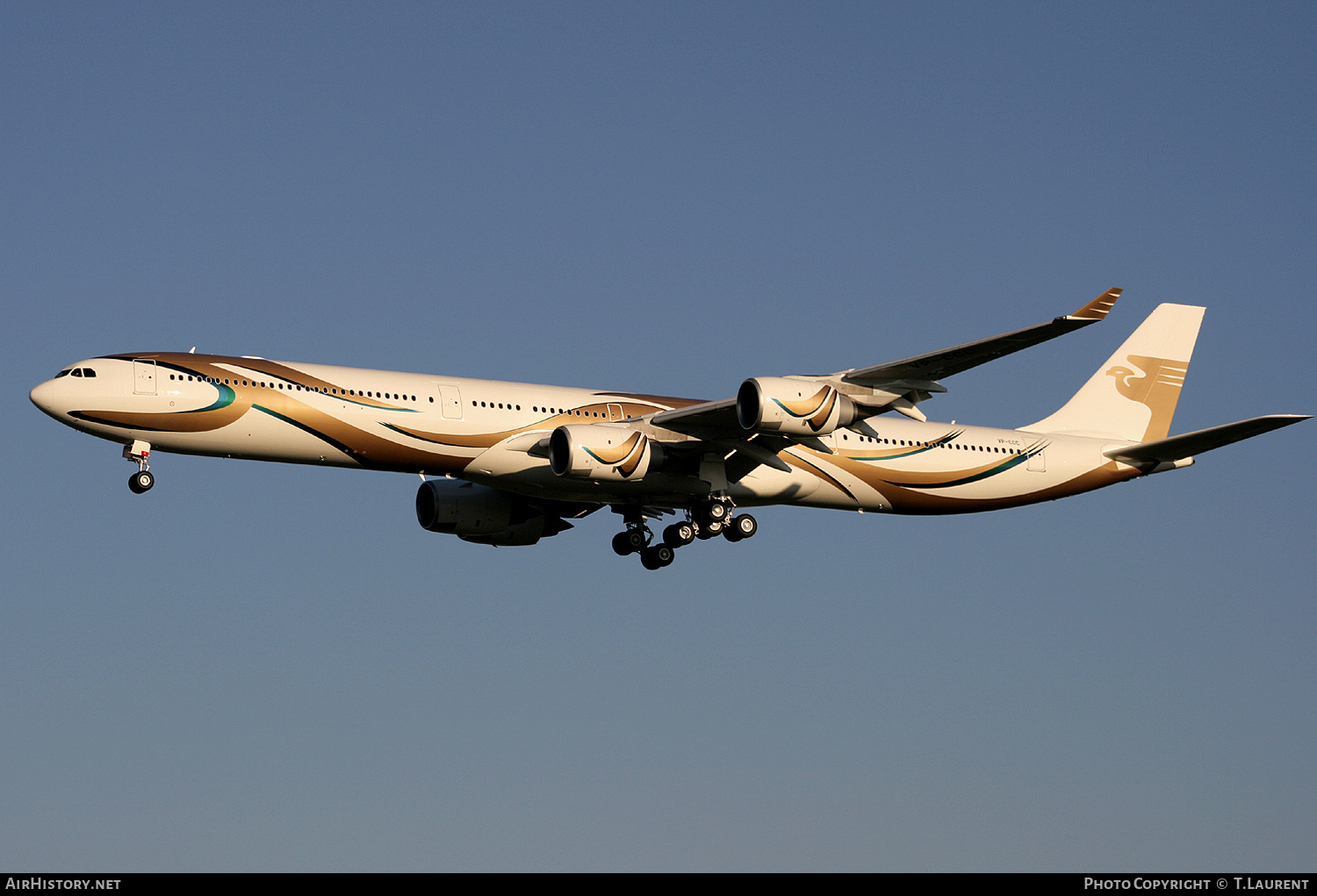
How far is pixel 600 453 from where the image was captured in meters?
37.5

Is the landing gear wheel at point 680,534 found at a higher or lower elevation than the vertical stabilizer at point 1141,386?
lower

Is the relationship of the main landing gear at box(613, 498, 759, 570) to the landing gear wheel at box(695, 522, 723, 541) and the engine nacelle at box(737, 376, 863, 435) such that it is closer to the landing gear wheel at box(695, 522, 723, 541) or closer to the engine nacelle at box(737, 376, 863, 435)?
the landing gear wheel at box(695, 522, 723, 541)

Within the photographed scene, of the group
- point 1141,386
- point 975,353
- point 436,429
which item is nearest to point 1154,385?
point 1141,386

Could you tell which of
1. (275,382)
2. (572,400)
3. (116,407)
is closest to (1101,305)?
(572,400)

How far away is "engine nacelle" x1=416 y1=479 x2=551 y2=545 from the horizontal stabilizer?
17.6 meters

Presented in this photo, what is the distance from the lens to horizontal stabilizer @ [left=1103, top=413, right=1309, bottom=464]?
3709 cm

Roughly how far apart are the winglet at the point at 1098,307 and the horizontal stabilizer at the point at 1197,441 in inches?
247

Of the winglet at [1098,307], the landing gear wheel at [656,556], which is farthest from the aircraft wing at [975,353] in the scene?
the landing gear wheel at [656,556]

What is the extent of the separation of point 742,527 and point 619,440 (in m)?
5.01

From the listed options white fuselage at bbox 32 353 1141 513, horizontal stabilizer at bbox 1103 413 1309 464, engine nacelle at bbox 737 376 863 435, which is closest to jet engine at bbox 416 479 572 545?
white fuselage at bbox 32 353 1141 513

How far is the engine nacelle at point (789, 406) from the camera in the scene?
120 ft

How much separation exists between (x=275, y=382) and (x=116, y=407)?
3750 mm

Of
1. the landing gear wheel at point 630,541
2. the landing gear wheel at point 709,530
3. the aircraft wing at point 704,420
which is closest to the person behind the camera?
the aircraft wing at point 704,420

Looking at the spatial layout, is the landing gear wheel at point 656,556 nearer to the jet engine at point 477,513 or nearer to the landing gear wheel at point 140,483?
the jet engine at point 477,513
